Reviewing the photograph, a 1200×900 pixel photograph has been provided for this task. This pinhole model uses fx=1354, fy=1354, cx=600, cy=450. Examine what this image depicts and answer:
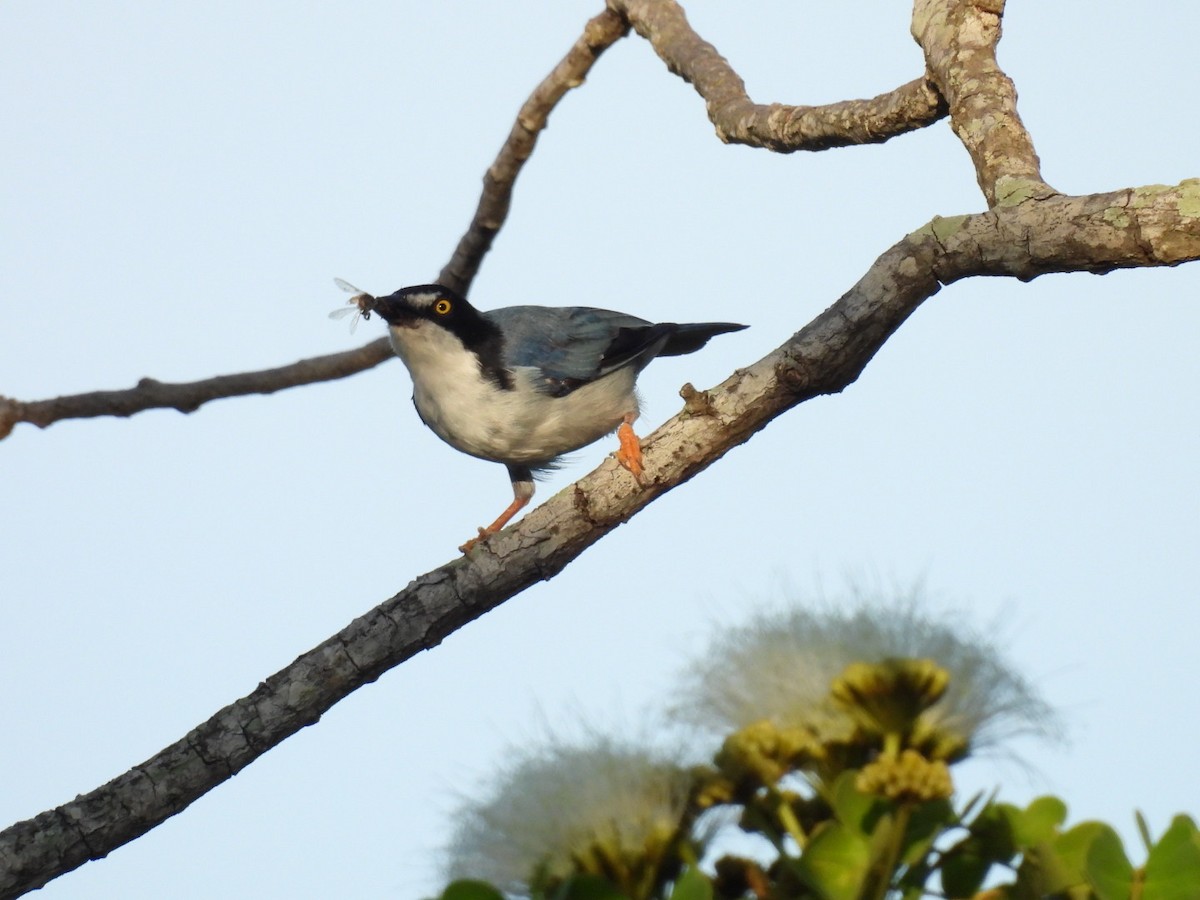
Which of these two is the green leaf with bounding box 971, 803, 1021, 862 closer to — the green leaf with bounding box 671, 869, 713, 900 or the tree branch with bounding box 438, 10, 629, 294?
the green leaf with bounding box 671, 869, 713, 900

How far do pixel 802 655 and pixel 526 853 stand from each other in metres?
0.41

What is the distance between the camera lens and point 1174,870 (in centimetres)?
138

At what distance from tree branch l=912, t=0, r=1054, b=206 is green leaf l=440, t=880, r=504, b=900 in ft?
9.83

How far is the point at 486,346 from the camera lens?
6.43 metres

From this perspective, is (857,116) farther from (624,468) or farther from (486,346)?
(486,346)

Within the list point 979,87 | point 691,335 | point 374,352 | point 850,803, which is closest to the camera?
point 850,803

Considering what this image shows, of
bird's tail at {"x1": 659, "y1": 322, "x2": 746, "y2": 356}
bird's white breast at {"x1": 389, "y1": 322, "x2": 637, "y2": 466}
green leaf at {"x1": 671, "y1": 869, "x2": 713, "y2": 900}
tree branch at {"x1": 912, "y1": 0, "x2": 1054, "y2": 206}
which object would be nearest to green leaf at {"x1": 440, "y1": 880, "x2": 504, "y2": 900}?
green leaf at {"x1": 671, "y1": 869, "x2": 713, "y2": 900}

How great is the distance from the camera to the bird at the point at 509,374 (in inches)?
248

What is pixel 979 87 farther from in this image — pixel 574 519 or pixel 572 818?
pixel 572 818

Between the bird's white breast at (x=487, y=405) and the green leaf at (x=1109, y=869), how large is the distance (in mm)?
5027

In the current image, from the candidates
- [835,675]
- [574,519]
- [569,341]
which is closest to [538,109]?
[569,341]

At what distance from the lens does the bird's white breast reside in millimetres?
6293

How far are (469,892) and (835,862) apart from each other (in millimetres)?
394

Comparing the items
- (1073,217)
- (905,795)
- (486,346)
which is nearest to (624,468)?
(1073,217)
